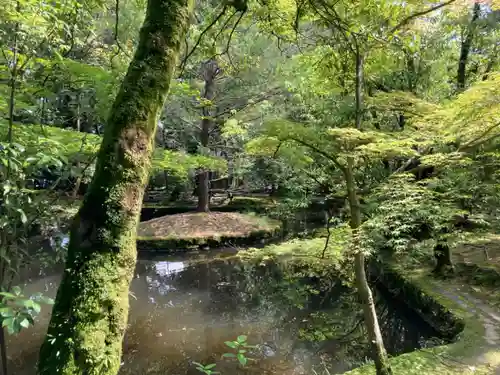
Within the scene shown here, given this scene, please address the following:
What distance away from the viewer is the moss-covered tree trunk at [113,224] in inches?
40.6

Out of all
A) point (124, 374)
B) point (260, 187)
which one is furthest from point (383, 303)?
point (260, 187)

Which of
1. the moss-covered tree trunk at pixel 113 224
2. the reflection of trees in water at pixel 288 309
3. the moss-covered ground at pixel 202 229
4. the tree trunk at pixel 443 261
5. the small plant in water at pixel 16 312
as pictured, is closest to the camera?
the moss-covered tree trunk at pixel 113 224

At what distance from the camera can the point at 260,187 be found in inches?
898

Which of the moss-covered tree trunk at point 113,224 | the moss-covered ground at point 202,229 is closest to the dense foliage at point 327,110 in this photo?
the moss-covered tree trunk at point 113,224

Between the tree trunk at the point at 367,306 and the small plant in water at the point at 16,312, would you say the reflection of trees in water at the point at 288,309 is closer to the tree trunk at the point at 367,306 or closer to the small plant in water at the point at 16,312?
the tree trunk at the point at 367,306

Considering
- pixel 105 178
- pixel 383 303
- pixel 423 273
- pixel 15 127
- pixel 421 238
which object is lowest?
pixel 383 303

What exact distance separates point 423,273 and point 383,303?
102 centimetres

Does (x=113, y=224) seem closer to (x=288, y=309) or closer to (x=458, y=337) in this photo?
(x=458, y=337)

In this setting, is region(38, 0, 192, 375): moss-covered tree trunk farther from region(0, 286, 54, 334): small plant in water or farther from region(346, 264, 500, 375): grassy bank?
region(346, 264, 500, 375): grassy bank

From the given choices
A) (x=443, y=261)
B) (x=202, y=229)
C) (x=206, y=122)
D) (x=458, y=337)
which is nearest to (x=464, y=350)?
(x=458, y=337)

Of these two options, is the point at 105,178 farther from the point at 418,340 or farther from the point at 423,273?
the point at 423,273

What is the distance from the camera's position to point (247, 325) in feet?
21.4

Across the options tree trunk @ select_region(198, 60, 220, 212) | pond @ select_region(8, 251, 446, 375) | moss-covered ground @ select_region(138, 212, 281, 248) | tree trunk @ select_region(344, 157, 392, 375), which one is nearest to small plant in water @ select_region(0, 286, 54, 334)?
tree trunk @ select_region(344, 157, 392, 375)

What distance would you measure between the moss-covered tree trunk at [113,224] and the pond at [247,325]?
11.6ft
